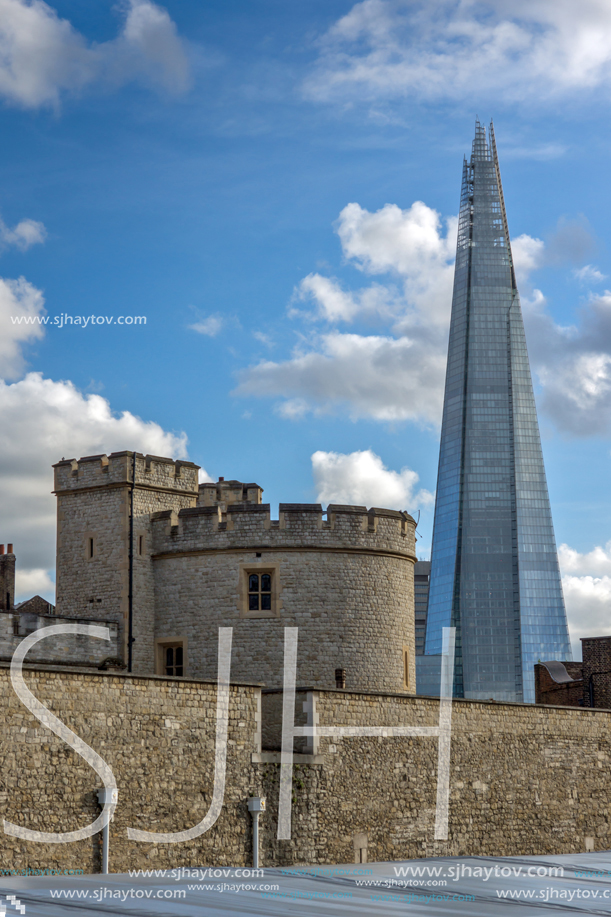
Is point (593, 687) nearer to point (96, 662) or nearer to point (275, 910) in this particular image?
point (96, 662)

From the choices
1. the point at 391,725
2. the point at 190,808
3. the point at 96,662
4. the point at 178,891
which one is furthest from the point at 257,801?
the point at 178,891

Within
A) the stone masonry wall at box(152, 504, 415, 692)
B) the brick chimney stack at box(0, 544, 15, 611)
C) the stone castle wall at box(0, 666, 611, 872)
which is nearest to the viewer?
the stone castle wall at box(0, 666, 611, 872)

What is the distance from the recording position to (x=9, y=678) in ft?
59.1

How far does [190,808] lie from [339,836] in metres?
3.68

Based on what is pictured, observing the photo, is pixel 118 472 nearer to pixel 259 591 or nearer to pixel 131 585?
pixel 131 585

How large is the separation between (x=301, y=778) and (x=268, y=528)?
7.93 meters


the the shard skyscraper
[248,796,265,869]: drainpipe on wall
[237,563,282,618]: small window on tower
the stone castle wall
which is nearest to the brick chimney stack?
[237,563,282,618]: small window on tower

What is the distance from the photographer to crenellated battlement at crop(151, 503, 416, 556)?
2823cm

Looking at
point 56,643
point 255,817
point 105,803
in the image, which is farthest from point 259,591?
point 105,803

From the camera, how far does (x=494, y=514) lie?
165125 mm

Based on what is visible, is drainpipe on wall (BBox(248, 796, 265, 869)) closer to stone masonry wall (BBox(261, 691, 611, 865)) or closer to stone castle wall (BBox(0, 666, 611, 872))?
stone castle wall (BBox(0, 666, 611, 872))

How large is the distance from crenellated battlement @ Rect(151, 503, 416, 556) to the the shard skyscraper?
138 meters

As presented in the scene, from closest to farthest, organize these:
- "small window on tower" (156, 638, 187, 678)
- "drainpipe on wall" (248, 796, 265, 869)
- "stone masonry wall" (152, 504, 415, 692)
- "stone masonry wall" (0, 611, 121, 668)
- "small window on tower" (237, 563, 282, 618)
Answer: "drainpipe on wall" (248, 796, 265, 869) < "stone masonry wall" (0, 611, 121, 668) < "stone masonry wall" (152, 504, 415, 692) < "small window on tower" (237, 563, 282, 618) < "small window on tower" (156, 638, 187, 678)

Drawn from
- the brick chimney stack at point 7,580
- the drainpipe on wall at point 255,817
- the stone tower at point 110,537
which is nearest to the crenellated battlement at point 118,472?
the stone tower at point 110,537
